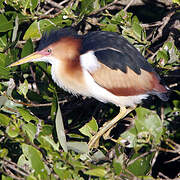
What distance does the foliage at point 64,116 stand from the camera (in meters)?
1.93

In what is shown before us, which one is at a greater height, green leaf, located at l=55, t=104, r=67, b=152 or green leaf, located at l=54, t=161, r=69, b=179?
green leaf, located at l=55, t=104, r=67, b=152

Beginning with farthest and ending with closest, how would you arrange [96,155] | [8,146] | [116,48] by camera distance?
[116,48], [8,146], [96,155]

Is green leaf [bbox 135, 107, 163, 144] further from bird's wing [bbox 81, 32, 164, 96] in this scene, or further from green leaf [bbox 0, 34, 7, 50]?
green leaf [bbox 0, 34, 7, 50]

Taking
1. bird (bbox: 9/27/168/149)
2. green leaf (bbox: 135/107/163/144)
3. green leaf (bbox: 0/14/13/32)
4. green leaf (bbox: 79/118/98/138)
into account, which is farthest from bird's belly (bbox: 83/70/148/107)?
green leaf (bbox: 135/107/163/144)

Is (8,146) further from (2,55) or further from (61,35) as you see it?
(61,35)

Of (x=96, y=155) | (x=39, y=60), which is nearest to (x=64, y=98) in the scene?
(x=39, y=60)

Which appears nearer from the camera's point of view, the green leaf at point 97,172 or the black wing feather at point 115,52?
the green leaf at point 97,172

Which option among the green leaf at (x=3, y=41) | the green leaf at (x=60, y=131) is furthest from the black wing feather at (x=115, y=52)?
the green leaf at (x=60, y=131)

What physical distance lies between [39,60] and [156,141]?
1.10 metres

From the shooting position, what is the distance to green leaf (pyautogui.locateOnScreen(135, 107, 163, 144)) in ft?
6.42

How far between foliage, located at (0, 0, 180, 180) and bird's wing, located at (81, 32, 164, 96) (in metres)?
0.15

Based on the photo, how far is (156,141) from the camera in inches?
77.4

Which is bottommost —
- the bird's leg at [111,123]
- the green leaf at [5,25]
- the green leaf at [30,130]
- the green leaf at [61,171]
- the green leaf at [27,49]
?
the bird's leg at [111,123]

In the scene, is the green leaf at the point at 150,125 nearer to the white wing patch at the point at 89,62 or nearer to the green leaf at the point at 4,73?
the white wing patch at the point at 89,62
